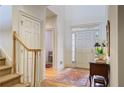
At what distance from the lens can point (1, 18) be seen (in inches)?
139

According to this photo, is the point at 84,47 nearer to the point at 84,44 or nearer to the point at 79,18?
the point at 84,44

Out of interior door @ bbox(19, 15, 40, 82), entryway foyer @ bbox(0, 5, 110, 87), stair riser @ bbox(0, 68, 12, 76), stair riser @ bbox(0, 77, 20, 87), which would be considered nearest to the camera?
stair riser @ bbox(0, 77, 20, 87)

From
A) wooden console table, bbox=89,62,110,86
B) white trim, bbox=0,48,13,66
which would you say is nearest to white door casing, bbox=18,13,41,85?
white trim, bbox=0,48,13,66

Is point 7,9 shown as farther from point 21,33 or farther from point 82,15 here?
point 82,15

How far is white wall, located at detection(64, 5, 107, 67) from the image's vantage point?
267 inches

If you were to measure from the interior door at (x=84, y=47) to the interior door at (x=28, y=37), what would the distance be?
3.19 meters

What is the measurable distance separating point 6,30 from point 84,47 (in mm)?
4451

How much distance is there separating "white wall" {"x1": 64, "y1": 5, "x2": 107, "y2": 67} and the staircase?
4457 mm

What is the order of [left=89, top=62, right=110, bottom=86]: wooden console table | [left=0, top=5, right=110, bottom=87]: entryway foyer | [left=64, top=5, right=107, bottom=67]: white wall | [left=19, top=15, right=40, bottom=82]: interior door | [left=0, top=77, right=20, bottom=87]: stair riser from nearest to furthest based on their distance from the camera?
[left=0, top=77, right=20, bottom=87]: stair riser, [left=89, top=62, right=110, bottom=86]: wooden console table, [left=0, top=5, right=110, bottom=87]: entryway foyer, [left=19, top=15, right=40, bottom=82]: interior door, [left=64, top=5, right=107, bottom=67]: white wall

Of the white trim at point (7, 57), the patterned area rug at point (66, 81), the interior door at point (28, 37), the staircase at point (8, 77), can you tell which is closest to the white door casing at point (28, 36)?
the interior door at point (28, 37)

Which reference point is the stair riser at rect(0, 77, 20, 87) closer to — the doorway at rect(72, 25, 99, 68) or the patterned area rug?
the patterned area rug

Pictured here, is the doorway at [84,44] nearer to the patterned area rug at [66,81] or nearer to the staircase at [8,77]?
the patterned area rug at [66,81]
